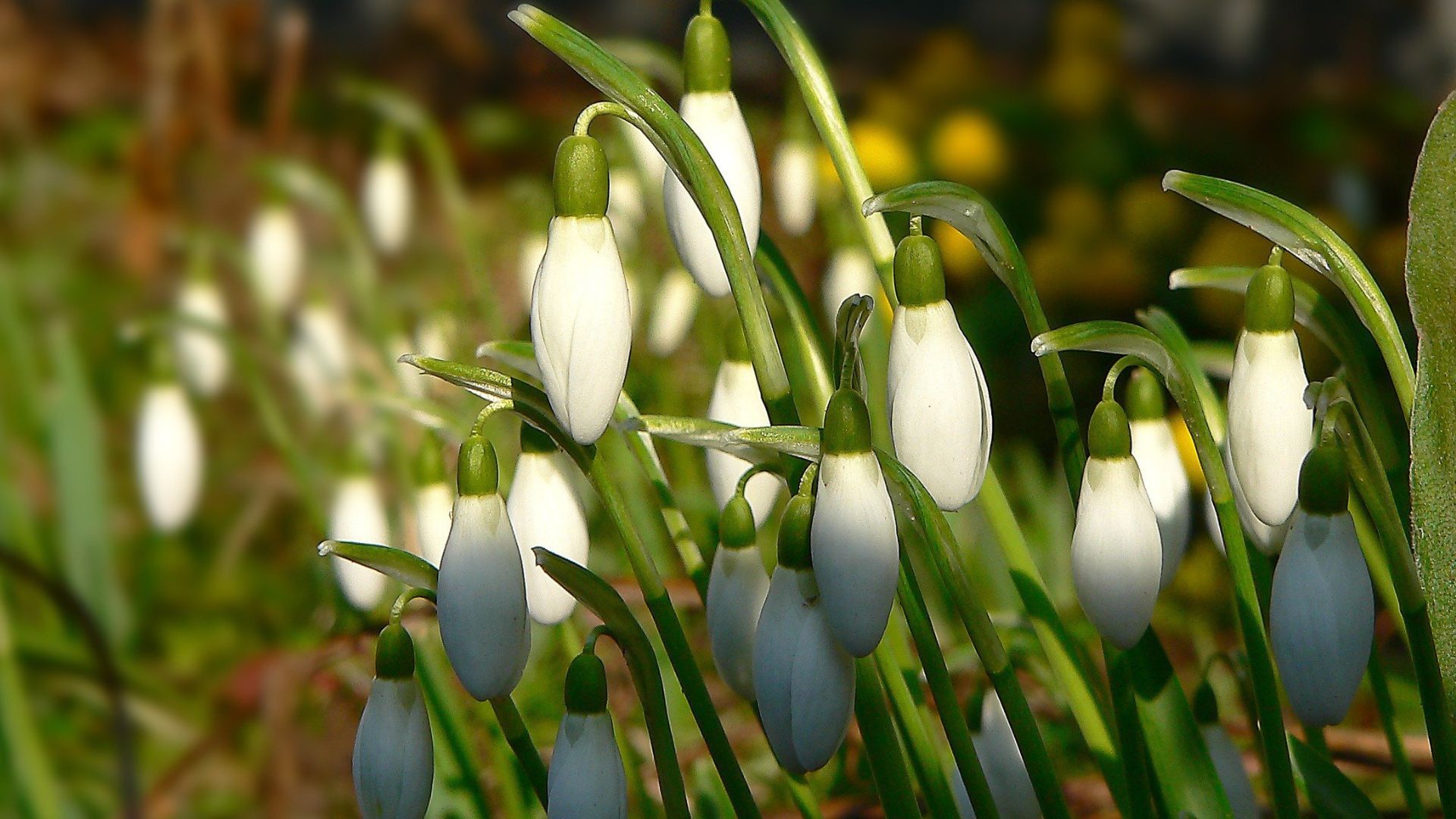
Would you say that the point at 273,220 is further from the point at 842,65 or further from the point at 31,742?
the point at 842,65

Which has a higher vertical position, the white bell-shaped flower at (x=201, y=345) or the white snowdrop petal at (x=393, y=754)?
the white bell-shaped flower at (x=201, y=345)

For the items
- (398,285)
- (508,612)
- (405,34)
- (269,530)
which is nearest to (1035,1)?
(405,34)

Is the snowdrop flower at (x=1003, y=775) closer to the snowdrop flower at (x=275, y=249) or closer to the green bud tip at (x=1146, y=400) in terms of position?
the green bud tip at (x=1146, y=400)

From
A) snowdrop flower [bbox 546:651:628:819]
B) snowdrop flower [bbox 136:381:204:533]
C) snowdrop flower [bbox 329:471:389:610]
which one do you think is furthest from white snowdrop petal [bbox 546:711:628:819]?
snowdrop flower [bbox 136:381:204:533]

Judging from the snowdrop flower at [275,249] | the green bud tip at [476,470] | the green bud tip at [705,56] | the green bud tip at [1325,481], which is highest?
the snowdrop flower at [275,249]

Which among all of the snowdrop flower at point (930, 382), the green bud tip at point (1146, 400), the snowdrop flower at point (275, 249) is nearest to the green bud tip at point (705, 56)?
the snowdrop flower at point (930, 382)

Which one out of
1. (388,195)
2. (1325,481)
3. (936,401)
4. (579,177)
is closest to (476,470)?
(579,177)

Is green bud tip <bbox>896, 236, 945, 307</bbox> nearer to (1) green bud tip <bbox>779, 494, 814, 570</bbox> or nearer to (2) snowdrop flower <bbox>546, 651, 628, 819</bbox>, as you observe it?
(1) green bud tip <bbox>779, 494, 814, 570</bbox>
